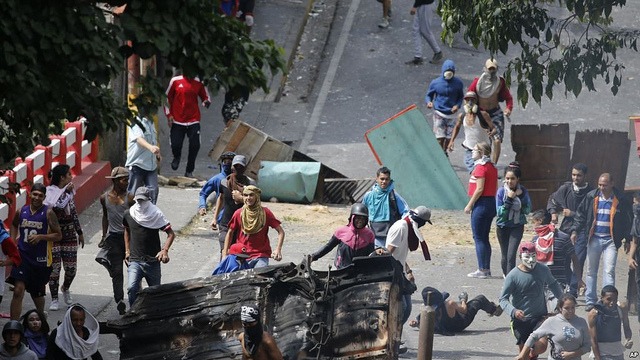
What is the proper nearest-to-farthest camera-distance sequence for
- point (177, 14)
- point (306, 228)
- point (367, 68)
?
1. point (177, 14)
2. point (306, 228)
3. point (367, 68)

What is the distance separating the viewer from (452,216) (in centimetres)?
1973

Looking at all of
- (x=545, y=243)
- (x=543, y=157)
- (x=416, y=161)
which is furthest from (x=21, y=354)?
(x=543, y=157)

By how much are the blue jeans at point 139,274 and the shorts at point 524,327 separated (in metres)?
3.51

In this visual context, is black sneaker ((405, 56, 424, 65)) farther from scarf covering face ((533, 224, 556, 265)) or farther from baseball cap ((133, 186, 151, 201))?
baseball cap ((133, 186, 151, 201))

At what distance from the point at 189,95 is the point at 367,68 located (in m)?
6.12

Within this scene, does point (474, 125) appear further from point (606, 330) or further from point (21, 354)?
point (21, 354)

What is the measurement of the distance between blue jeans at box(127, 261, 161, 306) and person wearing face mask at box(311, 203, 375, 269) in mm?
1642

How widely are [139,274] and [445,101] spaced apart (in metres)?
8.12

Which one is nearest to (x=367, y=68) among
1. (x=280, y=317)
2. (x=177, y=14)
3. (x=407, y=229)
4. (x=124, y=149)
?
(x=124, y=149)

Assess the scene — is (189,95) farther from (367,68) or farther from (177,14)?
(177,14)

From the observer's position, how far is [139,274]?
47.0 feet

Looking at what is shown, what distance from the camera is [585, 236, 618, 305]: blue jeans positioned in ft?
51.3

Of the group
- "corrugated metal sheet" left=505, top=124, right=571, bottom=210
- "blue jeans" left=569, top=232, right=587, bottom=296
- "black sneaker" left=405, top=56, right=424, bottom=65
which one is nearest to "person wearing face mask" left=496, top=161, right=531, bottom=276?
"blue jeans" left=569, top=232, right=587, bottom=296

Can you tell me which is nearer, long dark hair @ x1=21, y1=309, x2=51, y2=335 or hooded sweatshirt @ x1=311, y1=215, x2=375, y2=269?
long dark hair @ x1=21, y1=309, x2=51, y2=335
